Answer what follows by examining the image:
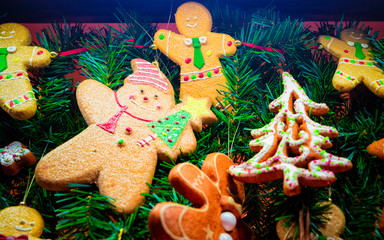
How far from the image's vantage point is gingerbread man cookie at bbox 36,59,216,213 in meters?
0.71

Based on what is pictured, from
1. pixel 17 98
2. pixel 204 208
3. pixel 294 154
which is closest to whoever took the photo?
pixel 204 208

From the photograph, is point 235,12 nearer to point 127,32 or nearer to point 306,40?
point 306,40

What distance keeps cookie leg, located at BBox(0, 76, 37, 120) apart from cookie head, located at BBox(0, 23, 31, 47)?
0.13 meters

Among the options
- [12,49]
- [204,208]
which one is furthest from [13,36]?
[204,208]

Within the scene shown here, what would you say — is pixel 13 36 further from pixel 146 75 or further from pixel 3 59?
pixel 146 75

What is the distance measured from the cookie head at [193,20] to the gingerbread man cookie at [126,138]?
18cm

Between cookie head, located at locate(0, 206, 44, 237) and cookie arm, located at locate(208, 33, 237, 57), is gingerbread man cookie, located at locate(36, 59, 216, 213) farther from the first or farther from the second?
cookie arm, located at locate(208, 33, 237, 57)

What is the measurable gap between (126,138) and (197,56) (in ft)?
1.20

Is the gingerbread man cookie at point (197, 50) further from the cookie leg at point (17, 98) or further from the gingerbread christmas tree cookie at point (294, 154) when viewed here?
the cookie leg at point (17, 98)

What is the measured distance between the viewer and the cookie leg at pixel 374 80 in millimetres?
885

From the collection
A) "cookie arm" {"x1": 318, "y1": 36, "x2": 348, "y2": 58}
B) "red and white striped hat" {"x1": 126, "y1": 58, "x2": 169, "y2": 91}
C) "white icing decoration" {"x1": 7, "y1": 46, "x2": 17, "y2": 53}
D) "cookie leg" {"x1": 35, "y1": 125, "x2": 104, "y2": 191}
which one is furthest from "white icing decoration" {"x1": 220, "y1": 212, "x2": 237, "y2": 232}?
"white icing decoration" {"x1": 7, "y1": 46, "x2": 17, "y2": 53}

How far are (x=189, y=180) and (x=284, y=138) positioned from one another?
231 millimetres

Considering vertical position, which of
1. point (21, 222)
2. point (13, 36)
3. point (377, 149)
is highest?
point (13, 36)

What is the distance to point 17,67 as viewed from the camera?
90 cm
